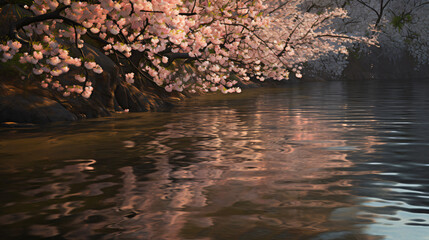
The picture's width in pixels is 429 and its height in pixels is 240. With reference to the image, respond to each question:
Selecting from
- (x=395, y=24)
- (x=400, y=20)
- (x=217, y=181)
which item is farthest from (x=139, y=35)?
(x=400, y=20)

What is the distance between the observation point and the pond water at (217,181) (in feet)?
17.6

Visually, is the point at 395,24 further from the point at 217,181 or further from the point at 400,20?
the point at 217,181

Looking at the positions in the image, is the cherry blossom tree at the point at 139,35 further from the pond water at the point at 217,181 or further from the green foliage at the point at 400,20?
the green foliage at the point at 400,20

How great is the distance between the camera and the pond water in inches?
211

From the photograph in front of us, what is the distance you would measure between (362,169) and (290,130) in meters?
5.02

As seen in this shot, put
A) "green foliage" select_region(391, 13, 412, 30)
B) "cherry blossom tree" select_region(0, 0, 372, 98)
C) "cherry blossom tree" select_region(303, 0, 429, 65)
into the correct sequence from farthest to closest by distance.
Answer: "green foliage" select_region(391, 13, 412, 30) < "cherry blossom tree" select_region(303, 0, 429, 65) < "cherry blossom tree" select_region(0, 0, 372, 98)

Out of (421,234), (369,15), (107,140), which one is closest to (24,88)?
(107,140)

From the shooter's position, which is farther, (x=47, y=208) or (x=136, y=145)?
(x=136, y=145)

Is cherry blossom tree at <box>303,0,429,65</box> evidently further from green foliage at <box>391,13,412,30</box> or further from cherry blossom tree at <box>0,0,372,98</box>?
cherry blossom tree at <box>0,0,372,98</box>

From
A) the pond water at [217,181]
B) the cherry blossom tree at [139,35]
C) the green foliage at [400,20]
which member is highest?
the green foliage at [400,20]

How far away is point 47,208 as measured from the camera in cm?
619

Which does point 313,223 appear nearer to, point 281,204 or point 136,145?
point 281,204

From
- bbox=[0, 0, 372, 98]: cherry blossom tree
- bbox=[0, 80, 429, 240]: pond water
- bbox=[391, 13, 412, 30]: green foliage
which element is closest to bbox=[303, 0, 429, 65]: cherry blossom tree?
bbox=[391, 13, 412, 30]: green foliage

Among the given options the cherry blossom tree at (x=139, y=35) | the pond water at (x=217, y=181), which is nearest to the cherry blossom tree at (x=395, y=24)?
the cherry blossom tree at (x=139, y=35)
